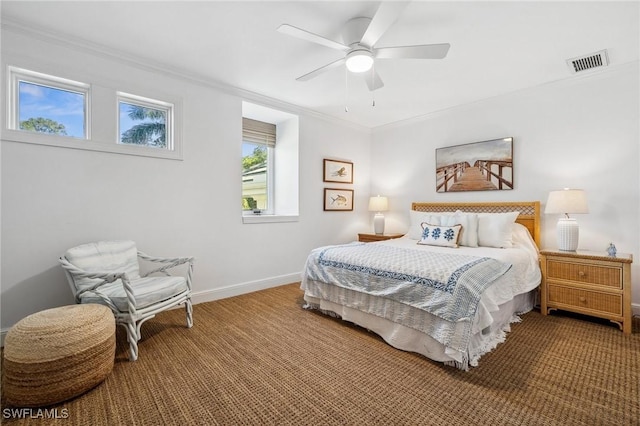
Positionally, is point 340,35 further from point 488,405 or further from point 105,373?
point 105,373

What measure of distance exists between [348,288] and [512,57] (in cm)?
278

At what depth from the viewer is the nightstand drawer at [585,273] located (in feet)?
8.86

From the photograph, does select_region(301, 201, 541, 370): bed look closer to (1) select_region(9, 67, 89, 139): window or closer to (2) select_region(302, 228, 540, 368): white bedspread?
(2) select_region(302, 228, 540, 368): white bedspread

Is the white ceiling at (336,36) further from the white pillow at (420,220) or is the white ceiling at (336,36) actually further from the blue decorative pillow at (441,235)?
the blue decorative pillow at (441,235)

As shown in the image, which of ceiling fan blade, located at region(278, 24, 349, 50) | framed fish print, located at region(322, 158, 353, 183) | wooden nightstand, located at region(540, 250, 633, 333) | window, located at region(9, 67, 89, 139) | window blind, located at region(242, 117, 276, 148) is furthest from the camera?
framed fish print, located at region(322, 158, 353, 183)

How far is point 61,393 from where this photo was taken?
1.66m

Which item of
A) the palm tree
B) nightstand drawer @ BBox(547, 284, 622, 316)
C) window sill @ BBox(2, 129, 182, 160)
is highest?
the palm tree

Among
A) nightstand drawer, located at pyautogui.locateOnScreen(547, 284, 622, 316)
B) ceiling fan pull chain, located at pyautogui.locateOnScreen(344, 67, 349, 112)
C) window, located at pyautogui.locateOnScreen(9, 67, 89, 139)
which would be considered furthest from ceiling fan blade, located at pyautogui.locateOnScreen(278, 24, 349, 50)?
nightstand drawer, located at pyautogui.locateOnScreen(547, 284, 622, 316)

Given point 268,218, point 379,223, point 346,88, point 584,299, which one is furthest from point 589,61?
point 268,218

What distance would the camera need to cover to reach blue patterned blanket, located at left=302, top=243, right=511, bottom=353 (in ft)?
6.66

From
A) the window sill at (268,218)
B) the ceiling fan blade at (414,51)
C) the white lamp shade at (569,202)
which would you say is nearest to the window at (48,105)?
the window sill at (268,218)

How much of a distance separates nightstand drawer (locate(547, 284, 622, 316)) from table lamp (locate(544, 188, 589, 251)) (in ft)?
1.45

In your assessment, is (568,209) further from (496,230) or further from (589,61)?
(589,61)

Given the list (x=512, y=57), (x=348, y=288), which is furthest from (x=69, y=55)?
(x=512, y=57)
